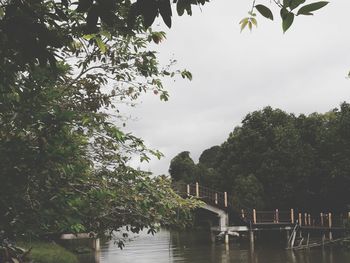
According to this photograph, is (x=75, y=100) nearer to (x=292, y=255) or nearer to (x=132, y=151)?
(x=132, y=151)

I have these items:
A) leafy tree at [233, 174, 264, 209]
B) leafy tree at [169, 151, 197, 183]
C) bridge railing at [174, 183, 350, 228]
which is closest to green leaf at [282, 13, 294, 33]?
bridge railing at [174, 183, 350, 228]

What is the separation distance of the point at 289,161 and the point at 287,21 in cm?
3444

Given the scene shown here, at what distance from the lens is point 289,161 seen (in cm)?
3566

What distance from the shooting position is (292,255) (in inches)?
1006

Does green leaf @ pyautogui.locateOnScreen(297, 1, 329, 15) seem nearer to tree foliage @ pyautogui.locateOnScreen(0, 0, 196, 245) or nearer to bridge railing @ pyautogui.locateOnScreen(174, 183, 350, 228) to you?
tree foliage @ pyautogui.locateOnScreen(0, 0, 196, 245)

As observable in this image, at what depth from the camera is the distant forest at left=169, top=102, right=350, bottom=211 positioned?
107 feet

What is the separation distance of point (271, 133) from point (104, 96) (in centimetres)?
3213

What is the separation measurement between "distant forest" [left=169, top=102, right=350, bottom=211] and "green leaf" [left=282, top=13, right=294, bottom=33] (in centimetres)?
3041

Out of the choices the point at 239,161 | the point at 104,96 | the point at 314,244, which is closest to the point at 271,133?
the point at 239,161

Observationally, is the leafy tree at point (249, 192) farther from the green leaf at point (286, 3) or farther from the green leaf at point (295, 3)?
the green leaf at point (295, 3)

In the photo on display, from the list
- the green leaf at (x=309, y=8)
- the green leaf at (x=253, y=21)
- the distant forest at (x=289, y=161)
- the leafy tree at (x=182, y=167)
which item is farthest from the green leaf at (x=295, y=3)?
the leafy tree at (x=182, y=167)

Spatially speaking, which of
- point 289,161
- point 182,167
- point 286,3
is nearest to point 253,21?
point 286,3

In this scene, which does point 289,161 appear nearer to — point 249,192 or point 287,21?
point 249,192

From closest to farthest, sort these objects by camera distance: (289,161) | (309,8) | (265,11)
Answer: (309,8) → (265,11) → (289,161)
